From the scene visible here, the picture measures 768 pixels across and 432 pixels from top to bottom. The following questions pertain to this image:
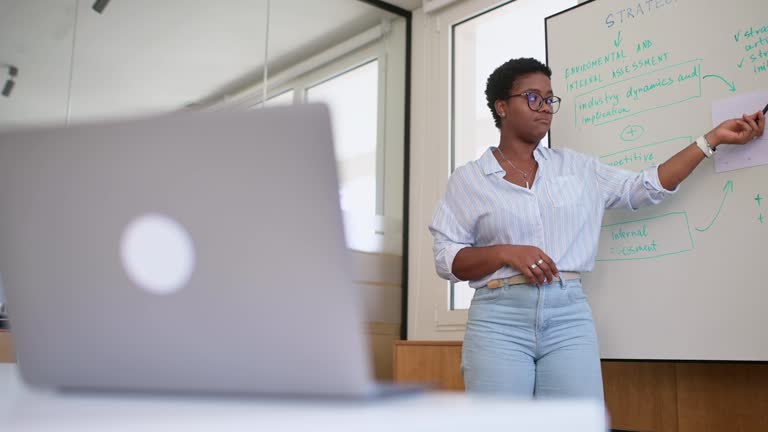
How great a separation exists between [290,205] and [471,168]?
5.07 ft

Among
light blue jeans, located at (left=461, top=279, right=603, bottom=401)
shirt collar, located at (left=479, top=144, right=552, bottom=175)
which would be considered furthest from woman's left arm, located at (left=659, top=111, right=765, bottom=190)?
light blue jeans, located at (left=461, top=279, right=603, bottom=401)

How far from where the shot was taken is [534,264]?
1.75 meters

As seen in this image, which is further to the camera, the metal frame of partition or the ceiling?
the metal frame of partition

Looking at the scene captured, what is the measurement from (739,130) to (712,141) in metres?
0.08

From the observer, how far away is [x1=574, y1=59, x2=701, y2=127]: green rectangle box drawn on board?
2.11m

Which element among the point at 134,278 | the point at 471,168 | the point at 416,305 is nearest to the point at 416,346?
the point at 416,305

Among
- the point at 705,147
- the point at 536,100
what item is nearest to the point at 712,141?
the point at 705,147

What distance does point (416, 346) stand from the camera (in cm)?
290

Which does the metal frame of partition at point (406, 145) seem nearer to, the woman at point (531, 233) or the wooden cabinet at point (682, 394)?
the wooden cabinet at point (682, 394)

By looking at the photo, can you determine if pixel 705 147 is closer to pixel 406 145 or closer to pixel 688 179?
pixel 688 179

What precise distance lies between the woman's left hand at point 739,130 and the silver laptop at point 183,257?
1.65 metres

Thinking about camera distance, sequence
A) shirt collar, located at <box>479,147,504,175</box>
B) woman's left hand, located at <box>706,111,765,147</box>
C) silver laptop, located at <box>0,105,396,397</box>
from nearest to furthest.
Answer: silver laptop, located at <box>0,105,396,397</box> → woman's left hand, located at <box>706,111,765,147</box> → shirt collar, located at <box>479,147,504,175</box>

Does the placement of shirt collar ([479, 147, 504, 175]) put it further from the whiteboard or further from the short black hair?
the whiteboard

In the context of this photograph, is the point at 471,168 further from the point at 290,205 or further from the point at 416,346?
the point at 290,205
